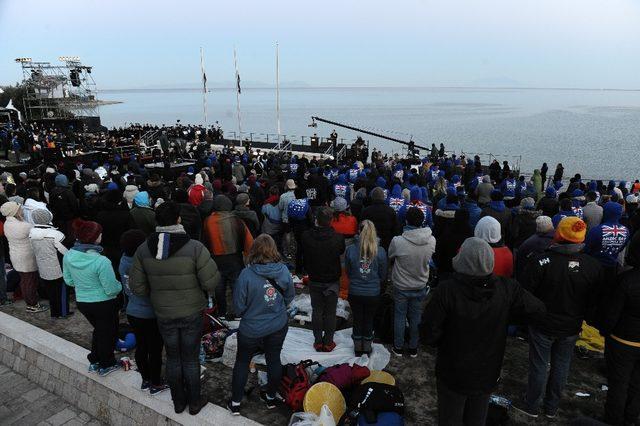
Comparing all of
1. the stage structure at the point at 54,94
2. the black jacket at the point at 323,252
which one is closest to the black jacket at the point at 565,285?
the black jacket at the point at 323,252

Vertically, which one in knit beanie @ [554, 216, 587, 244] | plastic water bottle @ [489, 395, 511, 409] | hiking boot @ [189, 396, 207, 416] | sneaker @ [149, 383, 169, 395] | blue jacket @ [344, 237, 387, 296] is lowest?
sneaker @ [149, 383, 169, 395]

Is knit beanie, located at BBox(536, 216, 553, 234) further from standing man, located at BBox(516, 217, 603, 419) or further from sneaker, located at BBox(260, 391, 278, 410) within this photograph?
sneaker, located at BBox(260, 391, 278, 410)

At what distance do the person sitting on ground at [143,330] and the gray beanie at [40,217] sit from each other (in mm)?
2123

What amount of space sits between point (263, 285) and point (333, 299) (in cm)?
153

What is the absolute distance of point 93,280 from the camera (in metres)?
4.48

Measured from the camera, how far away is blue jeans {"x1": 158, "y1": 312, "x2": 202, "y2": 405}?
12.7 feet

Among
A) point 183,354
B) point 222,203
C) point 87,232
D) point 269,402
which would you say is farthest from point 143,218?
point 269,402

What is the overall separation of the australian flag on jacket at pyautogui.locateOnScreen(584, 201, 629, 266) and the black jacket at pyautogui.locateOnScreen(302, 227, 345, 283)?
3.04m

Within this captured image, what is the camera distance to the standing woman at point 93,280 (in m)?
4.46

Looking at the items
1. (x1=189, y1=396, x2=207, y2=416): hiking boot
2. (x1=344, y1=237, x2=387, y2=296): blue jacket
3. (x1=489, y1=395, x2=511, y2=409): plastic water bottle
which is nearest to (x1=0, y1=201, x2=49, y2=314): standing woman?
(x1=189, y1=396, x2=207, y2=416): hiking boot

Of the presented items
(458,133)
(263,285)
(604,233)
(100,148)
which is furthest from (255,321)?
(458,133)

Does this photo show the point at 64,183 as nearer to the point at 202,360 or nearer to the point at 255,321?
the point at 202,360

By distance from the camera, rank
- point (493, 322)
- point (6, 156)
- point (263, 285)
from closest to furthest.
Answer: point (493, 322) → point (263, 285) → point (6, 156)

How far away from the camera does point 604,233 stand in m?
4.95
